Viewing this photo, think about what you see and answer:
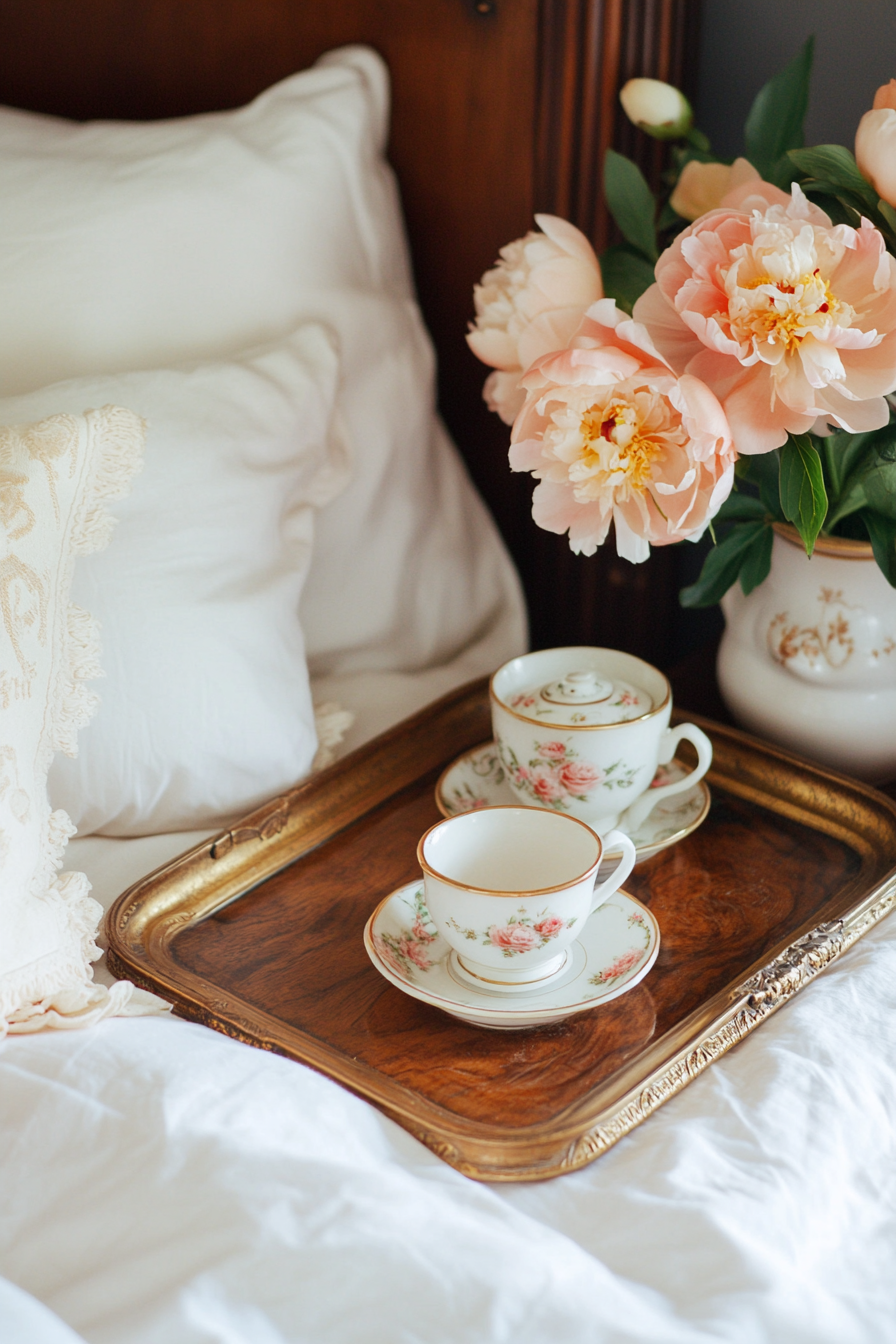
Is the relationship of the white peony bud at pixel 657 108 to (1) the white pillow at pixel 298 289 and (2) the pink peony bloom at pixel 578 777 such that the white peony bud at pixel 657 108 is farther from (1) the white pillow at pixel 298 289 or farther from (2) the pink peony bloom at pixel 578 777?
(2) the pink peony bloom at pixel 578 777

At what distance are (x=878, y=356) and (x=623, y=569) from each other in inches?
18.4

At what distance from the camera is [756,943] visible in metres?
0.66

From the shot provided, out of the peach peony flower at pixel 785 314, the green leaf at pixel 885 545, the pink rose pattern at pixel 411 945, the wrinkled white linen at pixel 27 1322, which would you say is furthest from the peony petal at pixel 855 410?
the wrinkled white linen at pixel 27 1322

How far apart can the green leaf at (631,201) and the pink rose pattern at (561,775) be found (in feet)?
1.12

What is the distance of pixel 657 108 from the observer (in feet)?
2.60

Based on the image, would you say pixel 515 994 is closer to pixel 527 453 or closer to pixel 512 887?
pixel 512 887

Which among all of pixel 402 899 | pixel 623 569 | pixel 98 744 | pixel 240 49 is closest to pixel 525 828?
pixel 402 899

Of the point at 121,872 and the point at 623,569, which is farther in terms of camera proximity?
the point at 623,569

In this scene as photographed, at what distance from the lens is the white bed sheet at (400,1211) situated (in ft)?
1.37

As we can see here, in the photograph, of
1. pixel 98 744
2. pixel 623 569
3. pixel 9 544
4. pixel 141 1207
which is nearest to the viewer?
pixel 141 1207

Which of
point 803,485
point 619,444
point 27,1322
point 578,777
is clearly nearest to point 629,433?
point 619,444

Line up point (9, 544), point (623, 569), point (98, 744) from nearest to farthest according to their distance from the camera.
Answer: point (9, 544) → point (98, 744) → point (623, 569)

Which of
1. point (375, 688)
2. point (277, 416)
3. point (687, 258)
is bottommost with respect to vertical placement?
point (375, 688)

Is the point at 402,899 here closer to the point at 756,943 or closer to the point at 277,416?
the point at 756,943
